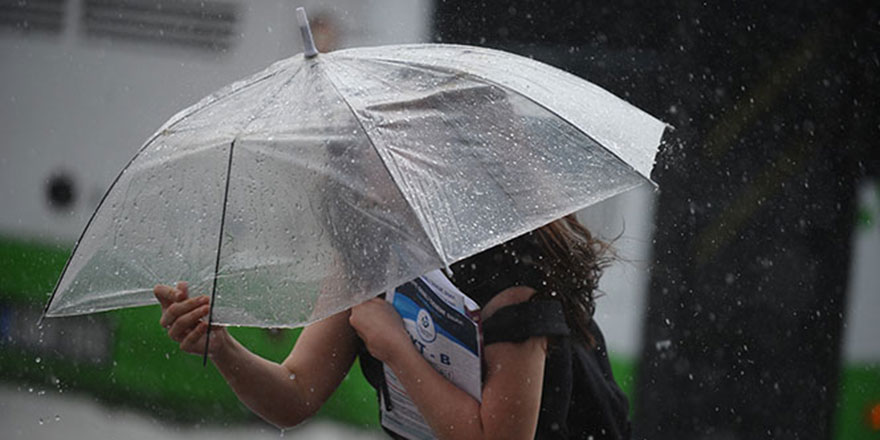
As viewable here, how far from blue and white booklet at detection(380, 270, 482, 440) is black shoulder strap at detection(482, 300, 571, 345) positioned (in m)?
0.04

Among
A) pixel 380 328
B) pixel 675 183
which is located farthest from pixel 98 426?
pixel 380 328

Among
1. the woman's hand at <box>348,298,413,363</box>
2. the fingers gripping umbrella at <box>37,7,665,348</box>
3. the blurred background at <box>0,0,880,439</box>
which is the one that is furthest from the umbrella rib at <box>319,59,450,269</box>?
the blurred background at <box>0,0,880,439</box>

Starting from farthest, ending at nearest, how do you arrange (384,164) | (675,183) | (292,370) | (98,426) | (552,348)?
(98,426) → (675,183) → (292,370) → (552,348) → (384,164)

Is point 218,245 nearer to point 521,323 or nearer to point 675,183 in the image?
point 521,323

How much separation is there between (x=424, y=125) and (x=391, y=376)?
0.45 meters

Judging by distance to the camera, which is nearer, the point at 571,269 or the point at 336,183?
the point at 336,183

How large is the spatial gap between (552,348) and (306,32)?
0.68m

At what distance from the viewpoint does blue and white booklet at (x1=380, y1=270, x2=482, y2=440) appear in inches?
74.1

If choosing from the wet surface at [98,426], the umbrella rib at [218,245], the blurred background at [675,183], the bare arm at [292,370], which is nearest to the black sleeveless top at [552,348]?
the bare arm at [292,370]

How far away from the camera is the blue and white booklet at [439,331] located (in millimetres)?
1882

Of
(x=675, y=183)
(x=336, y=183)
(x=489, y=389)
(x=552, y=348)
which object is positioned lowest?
(x=489, y=389)

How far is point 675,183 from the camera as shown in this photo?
4504 millimetres

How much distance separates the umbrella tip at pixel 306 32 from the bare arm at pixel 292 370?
1.64ft

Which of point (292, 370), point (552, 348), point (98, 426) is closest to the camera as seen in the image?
point (552, 348)
